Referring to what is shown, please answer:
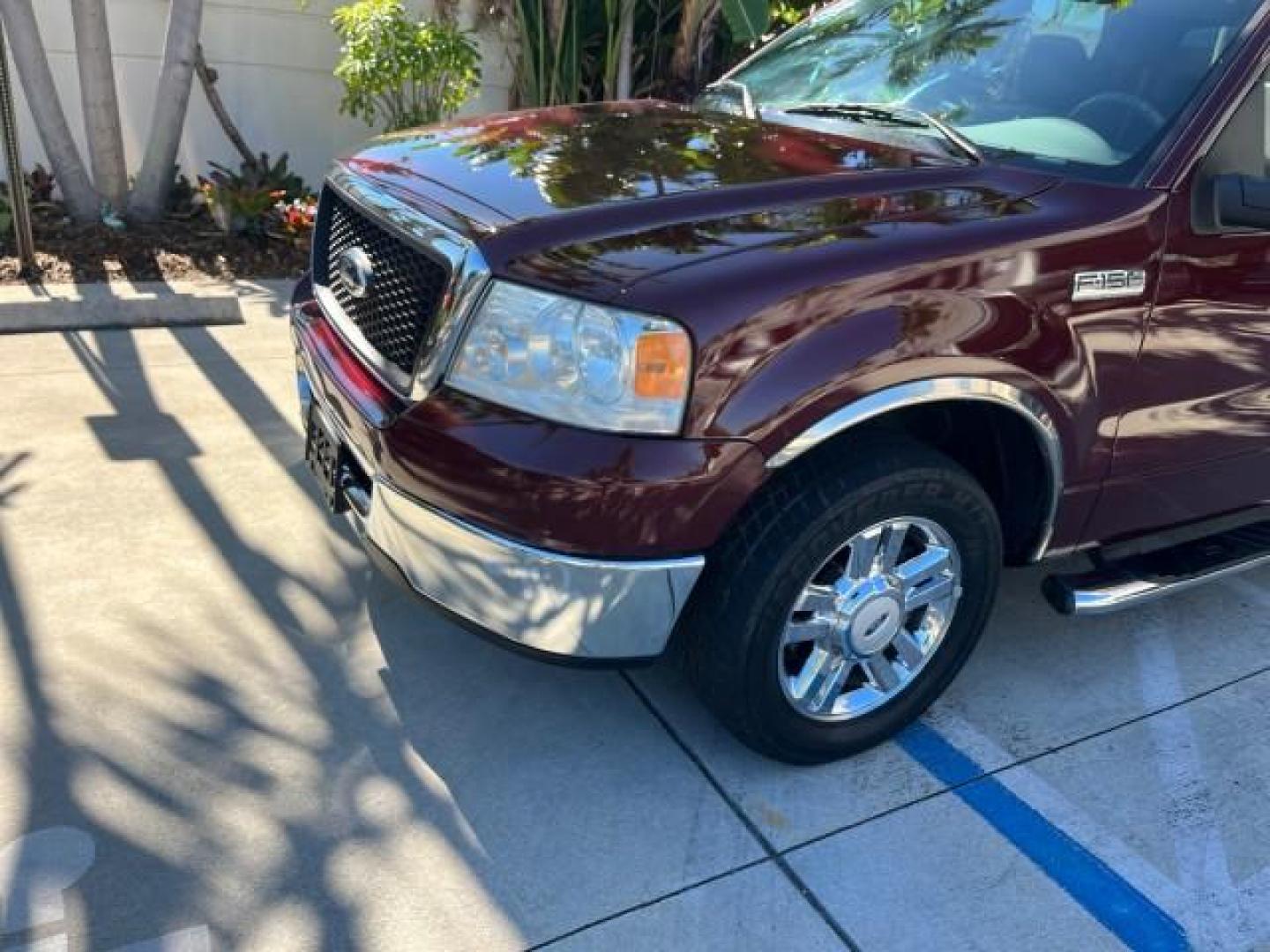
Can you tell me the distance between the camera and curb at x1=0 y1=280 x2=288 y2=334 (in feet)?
17.5

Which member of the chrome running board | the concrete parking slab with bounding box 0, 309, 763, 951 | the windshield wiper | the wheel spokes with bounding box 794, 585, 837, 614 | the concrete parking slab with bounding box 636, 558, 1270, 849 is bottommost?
the concrete parking slab with bounding box 636, 558, 1270, 849

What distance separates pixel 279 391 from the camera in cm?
492

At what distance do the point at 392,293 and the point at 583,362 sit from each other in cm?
71

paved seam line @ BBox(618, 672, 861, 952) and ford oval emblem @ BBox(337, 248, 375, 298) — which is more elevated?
ford oval emblem @ BBox(337, 248, 375, 298)

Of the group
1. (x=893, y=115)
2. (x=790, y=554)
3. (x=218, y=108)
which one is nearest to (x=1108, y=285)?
(x=893, y=115)

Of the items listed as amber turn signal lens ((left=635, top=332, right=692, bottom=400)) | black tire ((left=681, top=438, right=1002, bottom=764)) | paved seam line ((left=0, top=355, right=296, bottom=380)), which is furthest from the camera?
paved seam line ((left=0, top=355, right=296, bottom=380))

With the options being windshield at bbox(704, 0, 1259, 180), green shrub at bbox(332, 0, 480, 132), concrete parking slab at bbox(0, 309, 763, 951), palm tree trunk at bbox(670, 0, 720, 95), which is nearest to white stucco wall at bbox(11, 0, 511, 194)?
green shrub at bbox(332, 0, 480, 132)

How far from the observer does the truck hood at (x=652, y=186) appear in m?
2.44

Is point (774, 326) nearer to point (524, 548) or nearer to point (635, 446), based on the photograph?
point (635, 446)

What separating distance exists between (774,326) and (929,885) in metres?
1.31

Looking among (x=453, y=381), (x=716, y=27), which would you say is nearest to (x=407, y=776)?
(x=453, y=381)

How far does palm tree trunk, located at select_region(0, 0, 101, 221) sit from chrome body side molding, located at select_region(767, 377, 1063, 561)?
5.26 m

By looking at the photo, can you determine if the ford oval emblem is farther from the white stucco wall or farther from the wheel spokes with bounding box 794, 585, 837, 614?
the white stucco wall

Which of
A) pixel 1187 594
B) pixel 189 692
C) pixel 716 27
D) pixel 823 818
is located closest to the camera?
pixel 823 818
